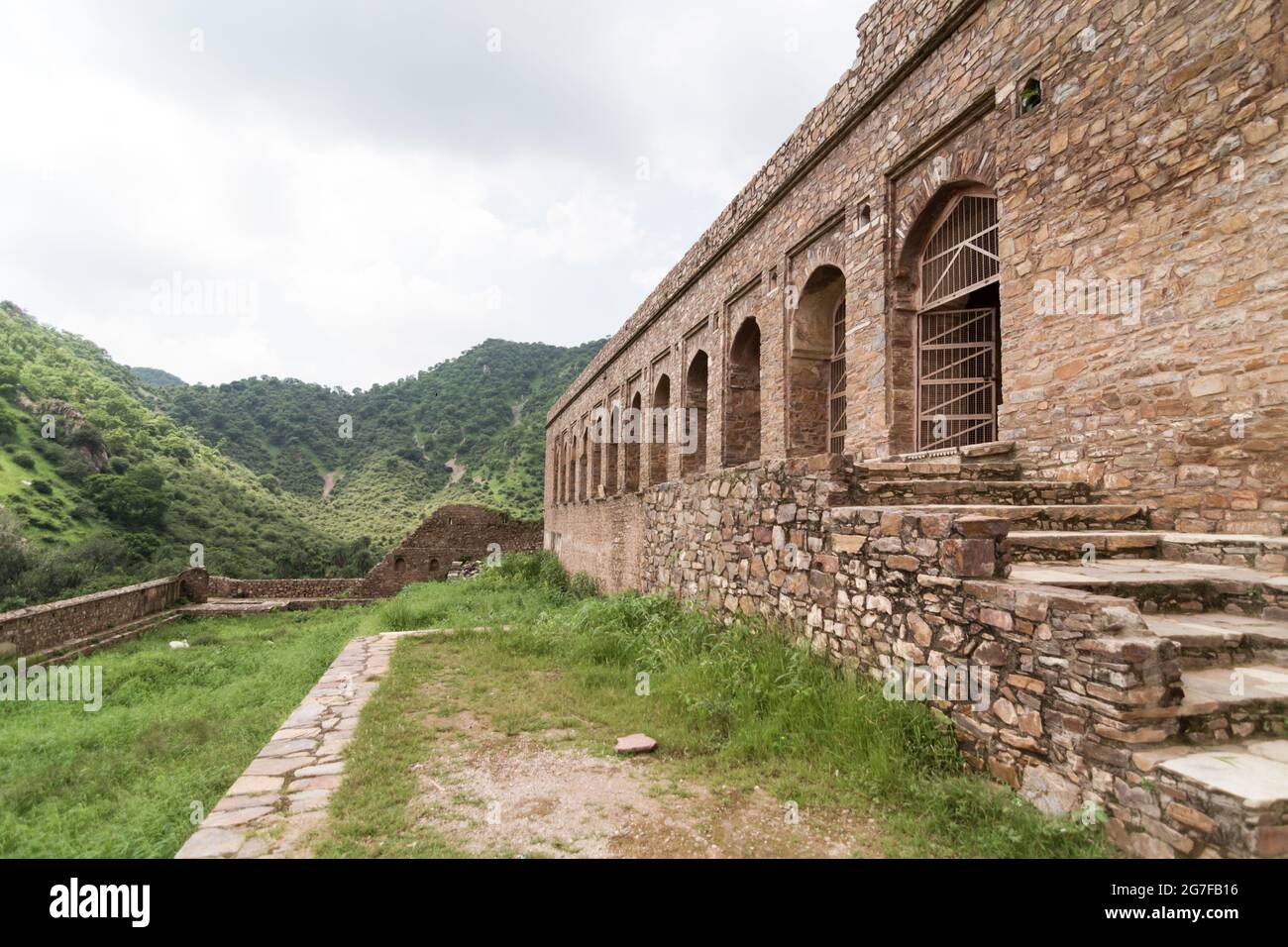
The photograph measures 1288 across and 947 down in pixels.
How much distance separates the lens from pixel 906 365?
7.19m

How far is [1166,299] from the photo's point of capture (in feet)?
14.4

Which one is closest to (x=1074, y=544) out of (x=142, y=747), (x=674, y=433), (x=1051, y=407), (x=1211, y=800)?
(x=1051, y=407)

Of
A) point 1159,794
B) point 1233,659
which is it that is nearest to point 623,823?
point 1159,794

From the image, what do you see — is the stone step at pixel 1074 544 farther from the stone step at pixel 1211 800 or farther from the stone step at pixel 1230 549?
the stone step at pixel 1211 800

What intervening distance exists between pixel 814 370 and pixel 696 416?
14.0 ft

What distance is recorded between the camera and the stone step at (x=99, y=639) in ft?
42.1

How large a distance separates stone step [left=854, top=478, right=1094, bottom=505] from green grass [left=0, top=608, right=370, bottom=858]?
5.16 metres

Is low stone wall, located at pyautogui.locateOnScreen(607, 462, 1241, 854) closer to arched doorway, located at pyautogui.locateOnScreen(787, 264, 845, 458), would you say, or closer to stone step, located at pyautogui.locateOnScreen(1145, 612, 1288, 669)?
stone step, located at pyautogui.locateOnScreen(1145, 612, 1288, 669)

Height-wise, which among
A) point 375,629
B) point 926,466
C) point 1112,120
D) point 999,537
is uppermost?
point 1112,120

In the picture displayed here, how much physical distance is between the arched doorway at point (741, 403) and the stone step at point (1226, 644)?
8530mm

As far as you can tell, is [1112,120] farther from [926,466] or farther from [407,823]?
[407,823]

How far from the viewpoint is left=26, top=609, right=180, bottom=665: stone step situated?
12.8m

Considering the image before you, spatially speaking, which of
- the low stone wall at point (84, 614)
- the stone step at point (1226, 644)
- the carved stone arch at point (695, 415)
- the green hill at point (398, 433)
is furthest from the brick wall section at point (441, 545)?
the stone step at point (1226, 644)

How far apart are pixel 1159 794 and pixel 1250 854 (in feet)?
0.99
